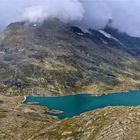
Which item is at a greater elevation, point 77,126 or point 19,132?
point 77,126

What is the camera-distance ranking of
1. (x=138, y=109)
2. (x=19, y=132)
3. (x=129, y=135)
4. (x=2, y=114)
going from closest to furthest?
(x=129, y=135) → (x=138, y=109) → (x=19, y=132) → (x=2, y=114)

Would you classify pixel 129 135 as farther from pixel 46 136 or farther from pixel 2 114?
pixel 2 114

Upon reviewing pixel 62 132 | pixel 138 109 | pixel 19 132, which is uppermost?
pixel 138 109

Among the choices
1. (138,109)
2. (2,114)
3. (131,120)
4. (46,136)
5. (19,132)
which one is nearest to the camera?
(131,120)

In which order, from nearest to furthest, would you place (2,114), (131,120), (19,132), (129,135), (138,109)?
(129,135)
(131,120)
(138,109)
(19,132)
(2,114)

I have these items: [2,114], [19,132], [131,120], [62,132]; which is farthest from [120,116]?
[2,114]

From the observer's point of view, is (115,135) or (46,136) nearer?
(115,135)

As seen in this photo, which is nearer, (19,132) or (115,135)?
(115,135)

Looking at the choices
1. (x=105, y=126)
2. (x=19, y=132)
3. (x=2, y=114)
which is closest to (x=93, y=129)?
(x=105, y=126)

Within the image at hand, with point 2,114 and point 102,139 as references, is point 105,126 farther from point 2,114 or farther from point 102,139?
point 2,114
